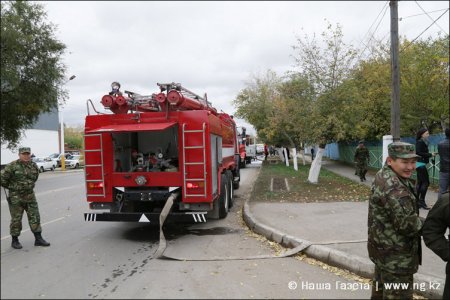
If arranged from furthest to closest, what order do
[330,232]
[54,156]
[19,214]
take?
[330,232] < [54,156] < [19,214]

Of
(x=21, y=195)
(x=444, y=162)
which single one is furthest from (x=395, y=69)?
(x=21, y=195)

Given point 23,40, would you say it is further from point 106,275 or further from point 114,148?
point 114,148

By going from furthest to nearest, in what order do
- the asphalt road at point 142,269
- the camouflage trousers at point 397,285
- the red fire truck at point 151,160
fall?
1. the red fire truck at point 151,160
2. the camouflage trousers at point 397,285
3. the asphalt road at point 142,269

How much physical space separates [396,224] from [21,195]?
3539mm

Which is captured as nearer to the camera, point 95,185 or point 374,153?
point 95,185

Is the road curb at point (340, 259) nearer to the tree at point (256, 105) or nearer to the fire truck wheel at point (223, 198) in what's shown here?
the fire truck wheel at point (223, 198)

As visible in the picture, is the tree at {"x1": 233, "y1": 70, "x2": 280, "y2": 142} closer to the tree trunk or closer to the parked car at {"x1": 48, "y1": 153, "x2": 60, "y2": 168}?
the tree trunk

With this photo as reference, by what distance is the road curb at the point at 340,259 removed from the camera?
4699 mm

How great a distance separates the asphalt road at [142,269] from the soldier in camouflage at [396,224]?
4.66 ft

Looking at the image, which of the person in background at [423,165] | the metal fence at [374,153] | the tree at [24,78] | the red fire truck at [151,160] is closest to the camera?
the tree at [24,78]

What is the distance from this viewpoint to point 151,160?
26.8 feet

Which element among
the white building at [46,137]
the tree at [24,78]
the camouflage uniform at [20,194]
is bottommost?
the camouflage uniform at [20,194]

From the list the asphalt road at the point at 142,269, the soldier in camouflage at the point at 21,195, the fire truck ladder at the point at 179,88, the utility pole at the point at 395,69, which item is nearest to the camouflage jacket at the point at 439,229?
the asphalt road at the point at 142,269

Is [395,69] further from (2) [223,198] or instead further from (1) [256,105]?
(1) [256,105]
